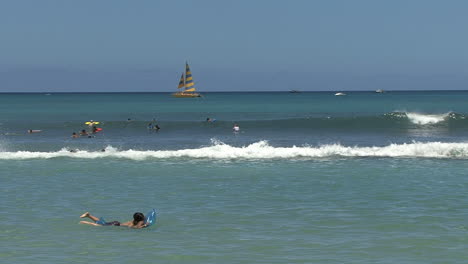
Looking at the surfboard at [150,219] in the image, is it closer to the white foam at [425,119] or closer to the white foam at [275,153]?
the white foam at [275,153]

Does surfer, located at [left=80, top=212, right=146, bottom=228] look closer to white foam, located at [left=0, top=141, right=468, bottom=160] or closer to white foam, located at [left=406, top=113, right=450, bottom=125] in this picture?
white foam, located at [left=0, top=141, right=468, bottom=160]

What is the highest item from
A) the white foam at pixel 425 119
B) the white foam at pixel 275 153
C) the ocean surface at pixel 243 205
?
the white foam at pixel 425 119

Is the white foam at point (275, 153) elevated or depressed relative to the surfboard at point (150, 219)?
elevated

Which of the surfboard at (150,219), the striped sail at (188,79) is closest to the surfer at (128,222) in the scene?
the surfboard at (150,219)

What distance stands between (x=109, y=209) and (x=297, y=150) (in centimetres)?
1886

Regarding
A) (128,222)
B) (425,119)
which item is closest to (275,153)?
(128,222)

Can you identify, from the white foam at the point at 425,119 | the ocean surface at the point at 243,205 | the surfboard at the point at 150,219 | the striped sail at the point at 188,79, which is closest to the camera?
the ocean surface at the point at 243,205

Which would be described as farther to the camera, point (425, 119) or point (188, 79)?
point (188, 79)

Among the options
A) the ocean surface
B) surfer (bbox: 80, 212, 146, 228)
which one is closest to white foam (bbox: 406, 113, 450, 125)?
the ocean surface

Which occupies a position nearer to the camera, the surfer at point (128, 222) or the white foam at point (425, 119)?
the surfer at point (128, 222)

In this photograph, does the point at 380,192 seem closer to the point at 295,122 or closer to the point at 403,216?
the point at 403,216

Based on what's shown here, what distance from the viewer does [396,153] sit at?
3681cm

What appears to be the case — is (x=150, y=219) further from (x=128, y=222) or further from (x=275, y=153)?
(x=275, y=153)

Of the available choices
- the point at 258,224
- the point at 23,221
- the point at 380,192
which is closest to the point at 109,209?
the point at 23,221
